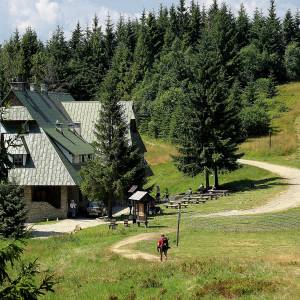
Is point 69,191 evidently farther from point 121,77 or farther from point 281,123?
point 121,77

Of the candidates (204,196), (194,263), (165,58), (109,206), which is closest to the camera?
(194,263)

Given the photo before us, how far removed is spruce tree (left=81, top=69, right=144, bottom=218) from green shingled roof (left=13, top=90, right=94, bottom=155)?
20.4ft

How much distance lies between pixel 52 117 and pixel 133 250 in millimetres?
28166

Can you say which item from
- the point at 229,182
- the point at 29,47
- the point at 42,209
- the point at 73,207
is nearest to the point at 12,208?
the point at 42,209

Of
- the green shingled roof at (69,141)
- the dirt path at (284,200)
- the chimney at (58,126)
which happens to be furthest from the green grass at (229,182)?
the chimney at (58,126)

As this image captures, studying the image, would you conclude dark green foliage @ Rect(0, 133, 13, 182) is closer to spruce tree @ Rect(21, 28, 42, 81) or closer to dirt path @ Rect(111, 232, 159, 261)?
dirt path @ Rect(111, 232, 159, 261)

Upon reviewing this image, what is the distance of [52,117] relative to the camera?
57.5m

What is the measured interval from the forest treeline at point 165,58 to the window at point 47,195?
138 feet

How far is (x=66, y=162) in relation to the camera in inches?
1991

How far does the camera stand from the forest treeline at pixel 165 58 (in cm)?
10119

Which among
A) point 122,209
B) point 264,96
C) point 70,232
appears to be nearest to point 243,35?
point 264,96

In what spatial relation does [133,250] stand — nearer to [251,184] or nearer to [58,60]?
[251,184]

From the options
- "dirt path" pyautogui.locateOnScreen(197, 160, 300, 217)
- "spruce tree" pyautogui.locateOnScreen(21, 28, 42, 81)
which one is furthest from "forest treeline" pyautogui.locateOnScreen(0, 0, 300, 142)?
"dirt path" pyautogui.locateOnScreen(197, 160, 300, 217)

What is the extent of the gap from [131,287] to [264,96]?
83.6 m
